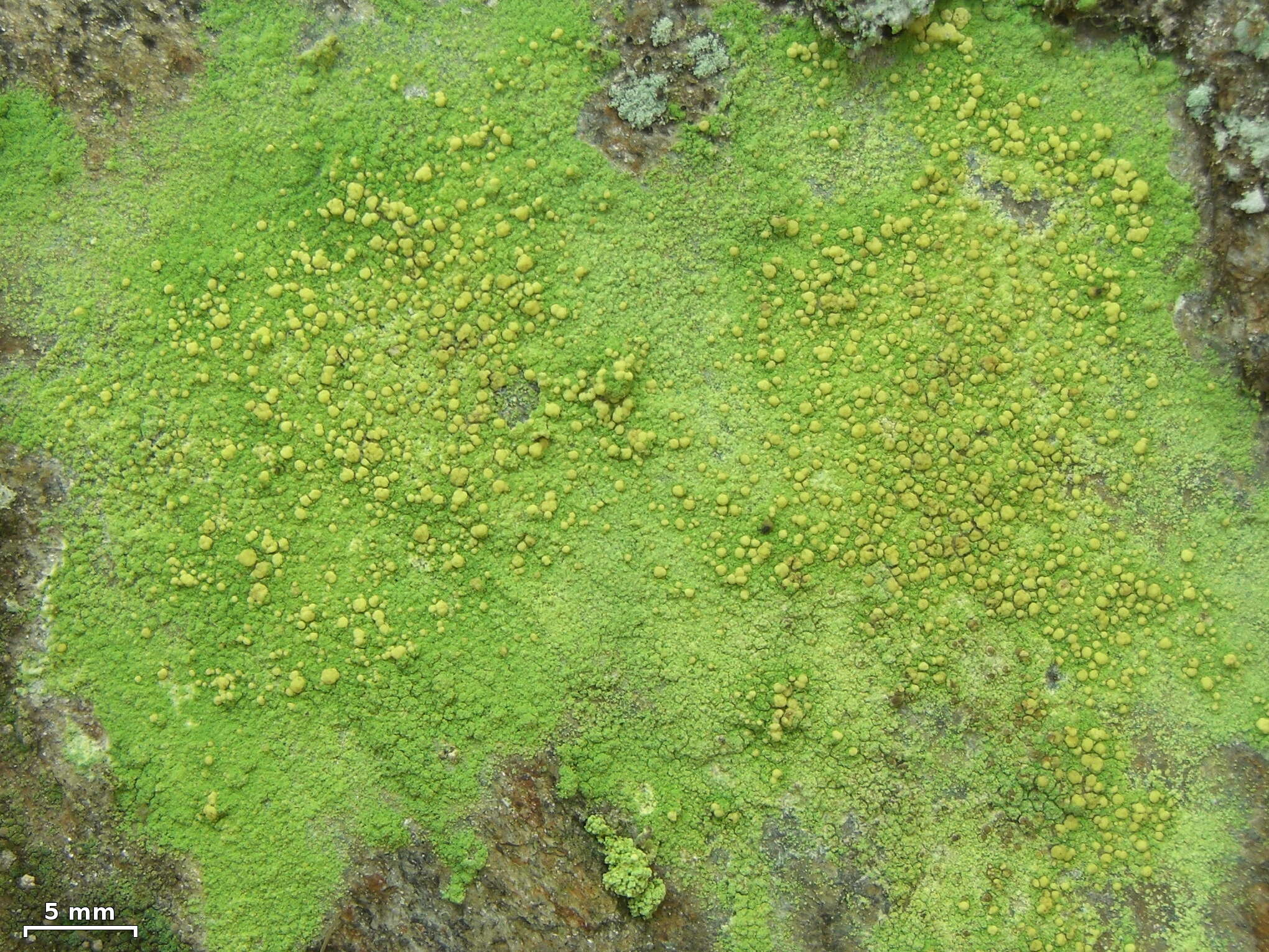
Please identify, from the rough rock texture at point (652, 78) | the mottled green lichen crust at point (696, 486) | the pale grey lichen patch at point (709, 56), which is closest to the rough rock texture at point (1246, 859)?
the mottled green lichen crust at point (696, 486)

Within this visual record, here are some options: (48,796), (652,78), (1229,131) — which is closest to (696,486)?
(652,78)

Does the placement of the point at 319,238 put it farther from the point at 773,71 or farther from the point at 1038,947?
the point at 1038,947

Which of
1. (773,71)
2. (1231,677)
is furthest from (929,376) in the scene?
(1231,677)

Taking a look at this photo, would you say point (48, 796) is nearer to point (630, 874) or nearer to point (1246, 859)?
point (630, 874)

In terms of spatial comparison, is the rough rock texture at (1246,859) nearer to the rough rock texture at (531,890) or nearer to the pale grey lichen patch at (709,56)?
the rough rock texture at (531,890)

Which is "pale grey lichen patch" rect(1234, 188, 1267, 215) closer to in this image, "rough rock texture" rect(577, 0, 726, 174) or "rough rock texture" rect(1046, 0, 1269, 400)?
"rough rock texture" rect(1046, 0, 1269, 400)

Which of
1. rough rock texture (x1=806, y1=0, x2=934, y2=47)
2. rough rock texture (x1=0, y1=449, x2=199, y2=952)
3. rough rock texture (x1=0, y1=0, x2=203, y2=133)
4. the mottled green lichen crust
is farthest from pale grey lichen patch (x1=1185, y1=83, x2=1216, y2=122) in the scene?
rough rock texture (x1=0, y1=449, x2=199, y2=952)
